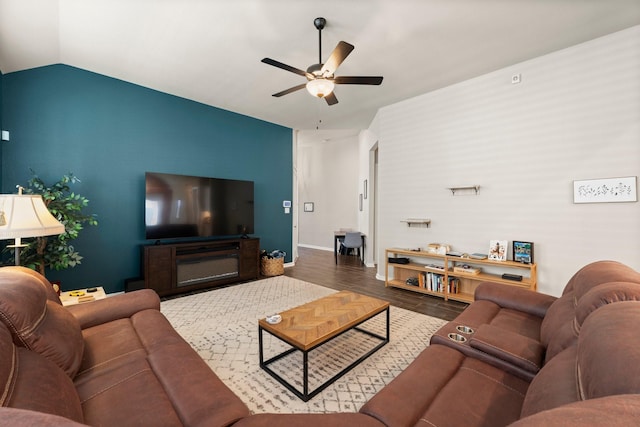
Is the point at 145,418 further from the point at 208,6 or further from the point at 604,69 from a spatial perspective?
the point at 604,69

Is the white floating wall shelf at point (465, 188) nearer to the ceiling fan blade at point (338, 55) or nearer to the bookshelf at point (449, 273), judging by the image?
the bookshelf at point (449, 273)

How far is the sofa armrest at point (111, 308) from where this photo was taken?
1.80 m

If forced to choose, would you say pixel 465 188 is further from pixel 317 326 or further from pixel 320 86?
pixel 317 326

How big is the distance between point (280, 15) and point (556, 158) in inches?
134

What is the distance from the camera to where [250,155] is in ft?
17.3

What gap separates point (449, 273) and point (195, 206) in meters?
3.95

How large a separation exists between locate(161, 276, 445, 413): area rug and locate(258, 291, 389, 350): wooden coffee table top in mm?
379

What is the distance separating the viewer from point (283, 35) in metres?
2.73

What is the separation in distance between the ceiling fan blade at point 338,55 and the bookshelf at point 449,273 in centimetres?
284

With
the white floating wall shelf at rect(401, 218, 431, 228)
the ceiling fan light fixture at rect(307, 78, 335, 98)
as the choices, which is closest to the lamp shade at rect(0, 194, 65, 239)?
the ceiling fan light fixture at rect(307, 78, 335, 98)

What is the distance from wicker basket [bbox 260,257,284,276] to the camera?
505 centimetres

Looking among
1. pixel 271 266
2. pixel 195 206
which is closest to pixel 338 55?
pixel 195 206

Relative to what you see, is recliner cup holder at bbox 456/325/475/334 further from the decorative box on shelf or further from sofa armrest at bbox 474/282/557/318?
the decorative box on shelf

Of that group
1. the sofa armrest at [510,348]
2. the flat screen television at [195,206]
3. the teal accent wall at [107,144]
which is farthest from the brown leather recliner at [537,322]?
the teal accent wall at [107,144]
